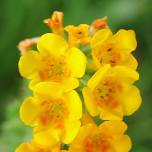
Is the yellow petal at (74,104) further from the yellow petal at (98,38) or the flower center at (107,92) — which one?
the yellow petal at (98,38)

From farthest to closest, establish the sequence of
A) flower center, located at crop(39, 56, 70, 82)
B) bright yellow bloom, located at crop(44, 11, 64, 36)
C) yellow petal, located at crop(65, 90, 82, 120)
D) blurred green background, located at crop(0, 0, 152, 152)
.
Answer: blurred green background, located at crop(0, 0, 152, 152), bright yellow bloom, located at crop(44, 11, 64, 36), flower center, located at crop(39, 56, 70, 82), yellow petal, located at crop(65, 90, 82, 120)

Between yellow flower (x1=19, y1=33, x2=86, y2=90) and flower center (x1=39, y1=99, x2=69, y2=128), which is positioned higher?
yellow flower (x1=19, y1=33, x2=86, y2=90)

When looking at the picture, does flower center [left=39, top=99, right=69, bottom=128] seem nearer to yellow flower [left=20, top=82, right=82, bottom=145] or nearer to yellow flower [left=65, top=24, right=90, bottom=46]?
yellow flower [left=20, top=82, right=82, bottom=145]

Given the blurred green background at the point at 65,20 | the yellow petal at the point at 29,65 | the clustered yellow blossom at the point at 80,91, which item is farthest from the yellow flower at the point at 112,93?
the blurred green background at the point at 65,20

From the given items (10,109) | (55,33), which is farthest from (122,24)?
(55,33)

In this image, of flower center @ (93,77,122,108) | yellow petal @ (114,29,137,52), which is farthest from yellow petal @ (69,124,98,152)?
yellow petal @ (114,29,137,52)

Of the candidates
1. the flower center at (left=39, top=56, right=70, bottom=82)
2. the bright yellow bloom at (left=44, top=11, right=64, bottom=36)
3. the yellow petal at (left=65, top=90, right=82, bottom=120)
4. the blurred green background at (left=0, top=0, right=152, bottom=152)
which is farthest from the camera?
the blurred green background at (left=0, top=0, right=152, bottom=152)

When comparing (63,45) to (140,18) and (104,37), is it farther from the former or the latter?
(140,18)
